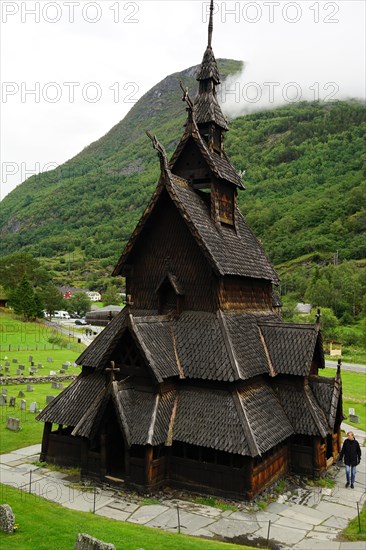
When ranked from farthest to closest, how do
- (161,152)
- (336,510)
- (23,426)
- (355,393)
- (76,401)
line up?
(355,393) < (23,426) < (76,401) < (161,152) < (336,510)

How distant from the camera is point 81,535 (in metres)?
9.87

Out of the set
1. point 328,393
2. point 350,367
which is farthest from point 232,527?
point 350,367

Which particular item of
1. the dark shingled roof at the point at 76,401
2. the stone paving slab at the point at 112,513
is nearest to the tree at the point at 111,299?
the dark shingled roof at the point at 76,401

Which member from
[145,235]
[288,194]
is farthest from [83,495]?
[288,194]

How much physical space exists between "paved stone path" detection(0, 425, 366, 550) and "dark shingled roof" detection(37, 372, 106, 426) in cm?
185

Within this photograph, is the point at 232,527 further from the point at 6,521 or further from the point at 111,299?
the point at 111,299

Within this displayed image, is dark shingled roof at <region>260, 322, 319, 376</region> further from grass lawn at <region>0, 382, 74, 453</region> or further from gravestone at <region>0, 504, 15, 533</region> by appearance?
grass lawn at <region>0, 382, 74, 453</region>

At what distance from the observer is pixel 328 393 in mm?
18719

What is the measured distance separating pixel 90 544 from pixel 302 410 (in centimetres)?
1022

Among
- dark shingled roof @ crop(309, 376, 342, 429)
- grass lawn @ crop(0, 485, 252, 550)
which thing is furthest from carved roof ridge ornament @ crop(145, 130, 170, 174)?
grass lawn @ crop(0, 485, 252, 550)

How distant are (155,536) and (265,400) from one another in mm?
6651

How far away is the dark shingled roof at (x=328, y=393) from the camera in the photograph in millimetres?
18406

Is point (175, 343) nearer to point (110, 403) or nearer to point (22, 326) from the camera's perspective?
point (110, 403)

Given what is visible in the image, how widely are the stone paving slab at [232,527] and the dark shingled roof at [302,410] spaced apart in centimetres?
455
